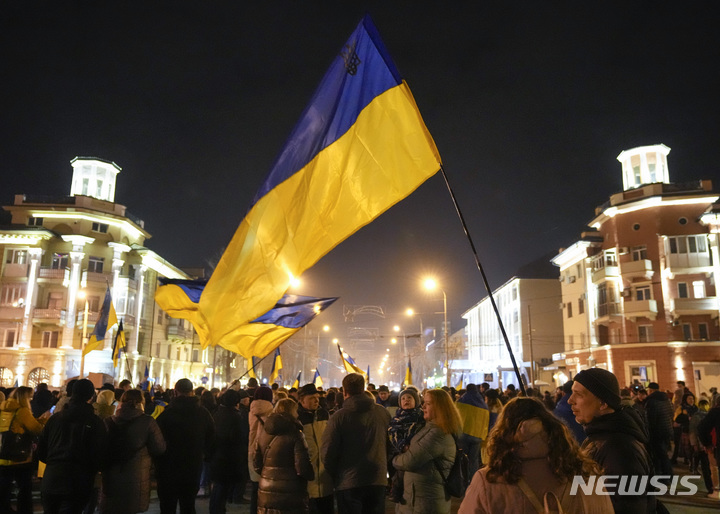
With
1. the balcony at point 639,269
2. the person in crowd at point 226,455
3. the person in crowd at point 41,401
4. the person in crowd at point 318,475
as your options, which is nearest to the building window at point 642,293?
the balcony at point 639,269

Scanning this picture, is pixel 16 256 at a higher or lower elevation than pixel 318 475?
higher

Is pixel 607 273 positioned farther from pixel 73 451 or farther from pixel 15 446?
pixel 73 451

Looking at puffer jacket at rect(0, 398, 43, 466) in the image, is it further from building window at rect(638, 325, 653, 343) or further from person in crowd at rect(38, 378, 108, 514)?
building window at rect(638, 325, 653, 343)

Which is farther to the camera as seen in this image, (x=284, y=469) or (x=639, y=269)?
(x=639, y=269)

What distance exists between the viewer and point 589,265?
50594 millimetres

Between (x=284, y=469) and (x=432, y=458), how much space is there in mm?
1644

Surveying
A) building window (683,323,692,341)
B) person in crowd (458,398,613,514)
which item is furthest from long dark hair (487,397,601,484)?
building window (683,323,692,341)

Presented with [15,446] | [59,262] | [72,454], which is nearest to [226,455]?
[72,454]

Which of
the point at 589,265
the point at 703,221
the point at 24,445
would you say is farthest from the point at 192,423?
the point at 589,265

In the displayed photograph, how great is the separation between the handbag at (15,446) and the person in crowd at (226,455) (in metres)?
2.66

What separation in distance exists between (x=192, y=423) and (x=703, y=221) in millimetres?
45010

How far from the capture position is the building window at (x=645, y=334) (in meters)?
44.5

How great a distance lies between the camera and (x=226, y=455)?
8.83 meters

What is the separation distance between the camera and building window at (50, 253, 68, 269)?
56.0m
